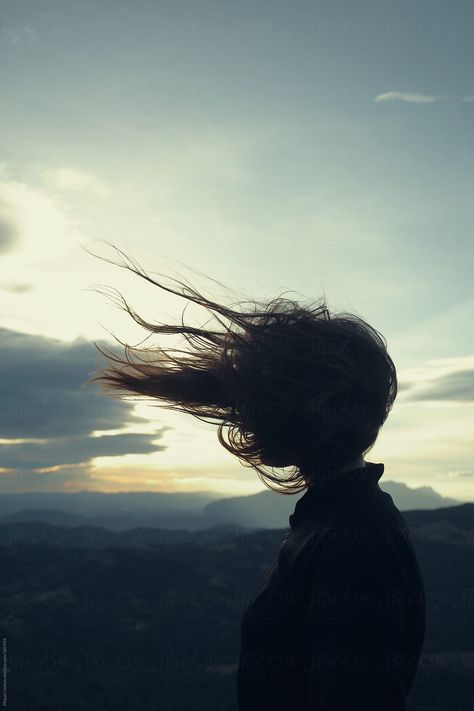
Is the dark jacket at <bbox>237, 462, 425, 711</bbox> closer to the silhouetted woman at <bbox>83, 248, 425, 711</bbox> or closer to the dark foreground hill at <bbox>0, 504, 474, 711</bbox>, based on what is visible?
the silhouetted woman at <bbox>83, 248, 425, 711</bbox>

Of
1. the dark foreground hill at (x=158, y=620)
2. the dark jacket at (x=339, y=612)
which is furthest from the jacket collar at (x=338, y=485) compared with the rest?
the dark foreground hill at (x=158, y=620)

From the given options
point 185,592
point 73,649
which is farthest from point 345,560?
point 185,592

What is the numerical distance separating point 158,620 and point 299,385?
18345 millimetres

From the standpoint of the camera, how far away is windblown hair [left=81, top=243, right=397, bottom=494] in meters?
2.42

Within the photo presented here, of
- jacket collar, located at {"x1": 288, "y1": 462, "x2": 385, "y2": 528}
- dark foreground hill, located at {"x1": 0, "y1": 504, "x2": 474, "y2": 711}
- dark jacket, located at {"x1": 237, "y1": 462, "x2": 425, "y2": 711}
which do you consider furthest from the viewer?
dark foreground hill, located at {"x1": 0, "y1": 504, "x2": 474, "y2": 711}

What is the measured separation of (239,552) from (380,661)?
24.9 meters

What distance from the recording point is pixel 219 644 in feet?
57.0

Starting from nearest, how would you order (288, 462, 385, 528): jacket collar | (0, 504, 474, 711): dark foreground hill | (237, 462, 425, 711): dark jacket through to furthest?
(237, 462, 425, 711): dark jacket, (288, 462, 385, 528): jacket collar, (0, 504, 474, 711): dark foreground hill

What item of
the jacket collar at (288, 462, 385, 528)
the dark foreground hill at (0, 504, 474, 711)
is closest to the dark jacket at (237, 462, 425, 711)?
the jacket collar at (288, 462, 385, 528)

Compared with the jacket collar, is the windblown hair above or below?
above

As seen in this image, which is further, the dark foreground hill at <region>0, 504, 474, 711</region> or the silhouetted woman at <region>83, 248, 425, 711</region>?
the dark foreground hill at <region>0, 504, 474, 711</region>

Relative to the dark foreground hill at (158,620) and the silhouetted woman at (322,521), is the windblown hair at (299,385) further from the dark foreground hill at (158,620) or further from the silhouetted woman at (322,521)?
the dark foreground hill at (158,620)

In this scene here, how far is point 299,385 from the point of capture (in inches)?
96.5

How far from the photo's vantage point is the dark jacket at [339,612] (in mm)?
1952
